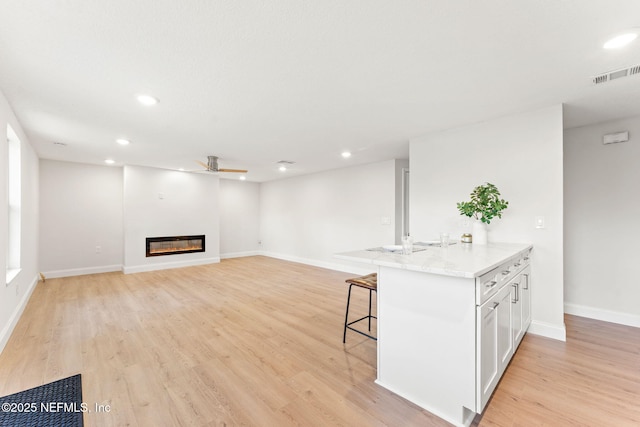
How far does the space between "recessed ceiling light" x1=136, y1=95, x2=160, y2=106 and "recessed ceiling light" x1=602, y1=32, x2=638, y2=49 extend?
363cm

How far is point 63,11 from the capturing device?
59.6 inches

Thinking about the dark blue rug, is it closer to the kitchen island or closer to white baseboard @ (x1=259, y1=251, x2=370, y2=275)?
the kitchen island

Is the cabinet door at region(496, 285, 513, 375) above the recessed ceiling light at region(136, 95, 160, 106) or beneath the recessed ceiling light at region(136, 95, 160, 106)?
beneath

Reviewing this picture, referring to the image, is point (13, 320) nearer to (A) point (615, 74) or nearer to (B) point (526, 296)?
(B) point (526, 296)

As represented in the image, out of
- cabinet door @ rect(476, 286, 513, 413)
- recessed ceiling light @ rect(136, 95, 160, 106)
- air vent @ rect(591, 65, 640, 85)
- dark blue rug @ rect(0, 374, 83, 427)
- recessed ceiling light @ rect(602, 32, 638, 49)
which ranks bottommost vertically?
dark blue rug @ rect(0, 374, 83, 427)

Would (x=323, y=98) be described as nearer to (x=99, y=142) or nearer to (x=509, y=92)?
(x=509, y=92)

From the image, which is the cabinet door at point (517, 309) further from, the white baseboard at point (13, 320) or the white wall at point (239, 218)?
the white wall at point (239, 218)

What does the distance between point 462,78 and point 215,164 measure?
431cm

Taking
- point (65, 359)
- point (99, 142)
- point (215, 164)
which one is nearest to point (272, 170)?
point (215, 164)

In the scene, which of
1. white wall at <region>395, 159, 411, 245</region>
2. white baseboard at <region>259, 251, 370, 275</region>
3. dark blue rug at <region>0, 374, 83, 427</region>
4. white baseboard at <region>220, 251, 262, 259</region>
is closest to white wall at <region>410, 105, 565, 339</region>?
white wall at <region>395, 159, 411, 245</region>

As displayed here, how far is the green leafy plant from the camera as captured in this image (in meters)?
2.91

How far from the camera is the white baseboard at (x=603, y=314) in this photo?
3.11m

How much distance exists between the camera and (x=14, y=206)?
353cm

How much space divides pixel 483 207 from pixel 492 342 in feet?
5.44
